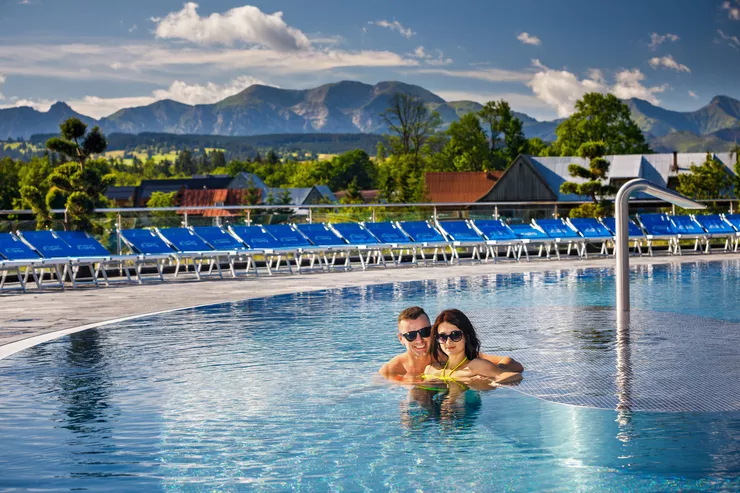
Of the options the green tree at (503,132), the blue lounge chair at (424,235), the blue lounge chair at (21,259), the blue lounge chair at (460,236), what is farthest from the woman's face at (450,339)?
the green tree at (503,132)

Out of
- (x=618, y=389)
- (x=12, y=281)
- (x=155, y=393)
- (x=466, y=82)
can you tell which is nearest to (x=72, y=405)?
(x=155, y=393)

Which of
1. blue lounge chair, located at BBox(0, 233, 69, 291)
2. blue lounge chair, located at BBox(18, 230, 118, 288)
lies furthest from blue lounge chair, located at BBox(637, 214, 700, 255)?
blue lounge chair, located at BBox(0, 233, 69, 291)

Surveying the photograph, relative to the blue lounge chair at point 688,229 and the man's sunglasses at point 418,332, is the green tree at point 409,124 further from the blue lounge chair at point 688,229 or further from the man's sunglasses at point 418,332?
the man's sunglasses at point 418,332

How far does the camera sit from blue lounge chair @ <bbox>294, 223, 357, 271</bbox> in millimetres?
16359

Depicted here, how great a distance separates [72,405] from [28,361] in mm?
1666

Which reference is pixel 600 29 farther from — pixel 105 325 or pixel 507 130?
pixel 105 325

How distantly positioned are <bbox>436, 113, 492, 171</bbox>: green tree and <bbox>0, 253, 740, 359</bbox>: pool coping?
73830mm

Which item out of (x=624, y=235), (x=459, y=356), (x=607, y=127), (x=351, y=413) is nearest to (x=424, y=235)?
(x=624, y=235)

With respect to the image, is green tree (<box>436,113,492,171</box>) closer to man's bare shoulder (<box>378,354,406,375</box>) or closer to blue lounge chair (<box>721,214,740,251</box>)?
blue lounge chair (<box>721,214,740,251</box>)

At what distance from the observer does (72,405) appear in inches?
210

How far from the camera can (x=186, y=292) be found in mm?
12266

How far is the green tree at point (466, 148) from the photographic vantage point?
300ft

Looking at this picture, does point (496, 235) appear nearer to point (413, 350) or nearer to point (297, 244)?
point (297, 244)

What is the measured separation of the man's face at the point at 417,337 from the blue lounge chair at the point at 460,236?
12.1 m
